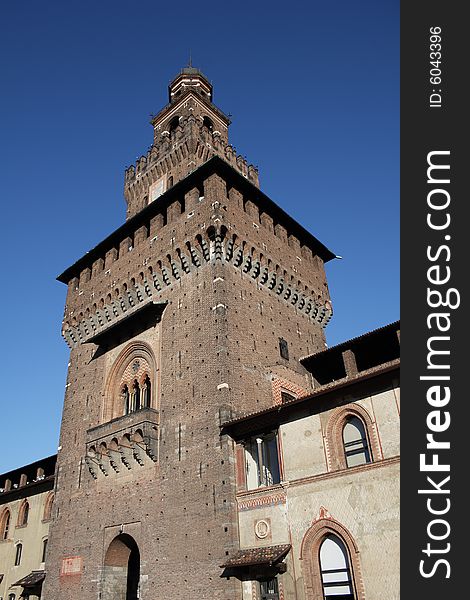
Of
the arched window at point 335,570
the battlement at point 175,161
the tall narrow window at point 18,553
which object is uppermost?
the battlement at point 175,161

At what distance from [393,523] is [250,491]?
398cm

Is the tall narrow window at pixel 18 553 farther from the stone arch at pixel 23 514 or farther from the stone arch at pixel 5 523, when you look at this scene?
the stone arch at pixel 5 523

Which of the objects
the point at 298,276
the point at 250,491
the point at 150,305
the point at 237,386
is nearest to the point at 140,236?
the point at 150,305

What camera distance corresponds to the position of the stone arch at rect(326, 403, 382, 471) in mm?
11891

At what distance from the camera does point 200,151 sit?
22938mm

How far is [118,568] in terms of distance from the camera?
1625 cm

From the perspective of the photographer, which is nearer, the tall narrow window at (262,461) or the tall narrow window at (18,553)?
the tall narrow window at (262,461)

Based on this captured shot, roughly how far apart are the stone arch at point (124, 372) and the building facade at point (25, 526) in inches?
240

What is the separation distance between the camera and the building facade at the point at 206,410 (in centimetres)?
1224

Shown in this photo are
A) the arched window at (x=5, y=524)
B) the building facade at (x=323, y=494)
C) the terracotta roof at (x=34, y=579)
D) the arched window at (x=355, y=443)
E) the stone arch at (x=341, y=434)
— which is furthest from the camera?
the arched window at (x=5, y=524)

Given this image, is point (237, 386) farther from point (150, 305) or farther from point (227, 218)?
point (227, 218)

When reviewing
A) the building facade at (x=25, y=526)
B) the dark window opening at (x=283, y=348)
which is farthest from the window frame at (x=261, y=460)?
the building facade at (x=25, y=526)

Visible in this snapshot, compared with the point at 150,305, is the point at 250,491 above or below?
below

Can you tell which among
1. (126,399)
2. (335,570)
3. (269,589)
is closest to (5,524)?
(126,399)
